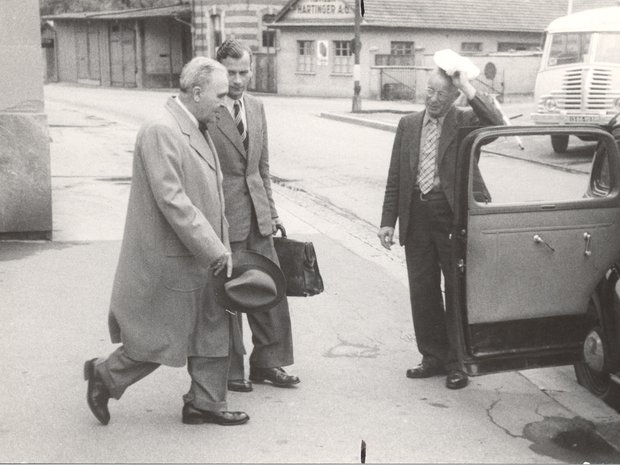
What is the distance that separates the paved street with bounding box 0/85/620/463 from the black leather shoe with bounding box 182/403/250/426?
0.04 meters

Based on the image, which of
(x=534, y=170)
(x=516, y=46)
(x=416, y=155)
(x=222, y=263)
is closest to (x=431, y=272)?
(x=416, y=155)

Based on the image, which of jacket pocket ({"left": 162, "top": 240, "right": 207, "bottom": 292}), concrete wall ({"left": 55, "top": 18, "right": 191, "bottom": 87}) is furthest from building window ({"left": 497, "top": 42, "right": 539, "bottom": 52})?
Answer: jacket pocket ({"left": 162, "top": 240, "right": 207, "bottom": 292})

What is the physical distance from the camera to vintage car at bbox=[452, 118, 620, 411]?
4941 millimetres

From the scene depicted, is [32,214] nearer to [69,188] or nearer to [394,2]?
[69,188]

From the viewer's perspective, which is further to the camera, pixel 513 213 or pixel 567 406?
pixel 567 406

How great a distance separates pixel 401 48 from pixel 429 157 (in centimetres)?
3677

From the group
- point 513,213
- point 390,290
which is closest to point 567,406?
point 513,213

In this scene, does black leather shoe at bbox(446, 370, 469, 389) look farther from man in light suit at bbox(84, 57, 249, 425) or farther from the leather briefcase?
man in light suit at bbox(84, 57, 249, 425)

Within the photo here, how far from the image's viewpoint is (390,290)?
7.89 meters

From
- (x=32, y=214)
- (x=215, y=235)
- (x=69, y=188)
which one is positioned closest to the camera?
(x=215, y=235)

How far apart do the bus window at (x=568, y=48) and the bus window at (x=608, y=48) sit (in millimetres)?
294

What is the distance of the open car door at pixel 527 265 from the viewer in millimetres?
4938

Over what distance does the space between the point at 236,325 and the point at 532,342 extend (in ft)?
5.03

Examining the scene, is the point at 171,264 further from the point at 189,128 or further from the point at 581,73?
the point at 581,73
